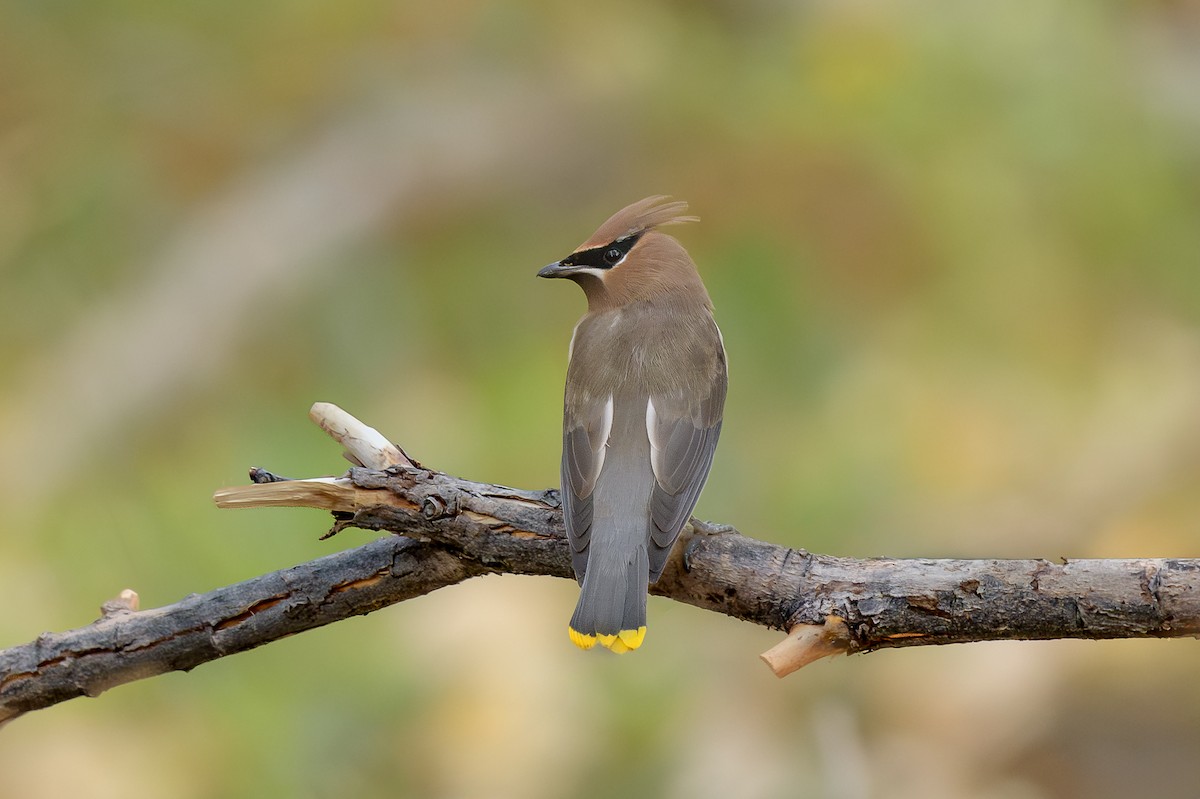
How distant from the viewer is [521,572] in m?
3.03

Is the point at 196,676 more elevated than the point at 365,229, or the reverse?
the point at 365,229

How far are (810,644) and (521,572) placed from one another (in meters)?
0.70

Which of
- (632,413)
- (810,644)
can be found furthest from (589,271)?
(810,644)

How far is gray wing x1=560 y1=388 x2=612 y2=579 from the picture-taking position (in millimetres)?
3007

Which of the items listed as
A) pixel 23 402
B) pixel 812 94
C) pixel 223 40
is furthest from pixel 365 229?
pixel 812 94

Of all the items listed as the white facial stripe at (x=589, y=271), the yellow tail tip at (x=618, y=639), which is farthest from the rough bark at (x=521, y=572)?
the white facial stripe at (x=589, y=271)

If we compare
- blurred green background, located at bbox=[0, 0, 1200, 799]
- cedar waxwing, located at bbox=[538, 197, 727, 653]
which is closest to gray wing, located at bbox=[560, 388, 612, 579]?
cedar waxwing, located at bbox=[538, 197, 727, 653]

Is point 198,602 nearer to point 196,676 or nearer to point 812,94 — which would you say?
point 196,676

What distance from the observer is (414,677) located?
6.09 metres

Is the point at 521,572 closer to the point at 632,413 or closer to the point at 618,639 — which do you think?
the point at 618,639

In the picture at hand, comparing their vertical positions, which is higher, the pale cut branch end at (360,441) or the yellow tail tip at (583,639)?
the pale cut branch end at (360,441)

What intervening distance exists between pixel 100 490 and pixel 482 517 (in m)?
4.84

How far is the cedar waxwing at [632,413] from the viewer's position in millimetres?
3021

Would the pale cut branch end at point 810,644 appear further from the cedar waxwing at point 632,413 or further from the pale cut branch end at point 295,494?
the pale cut branch end at point 295,494
